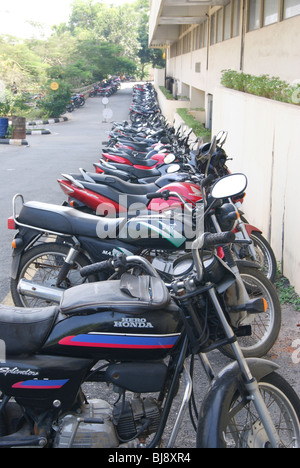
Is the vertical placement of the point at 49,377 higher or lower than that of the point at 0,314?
lower

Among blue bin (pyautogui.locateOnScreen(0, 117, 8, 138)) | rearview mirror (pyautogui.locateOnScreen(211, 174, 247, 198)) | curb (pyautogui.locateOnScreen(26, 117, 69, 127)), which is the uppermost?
rearview mirror (pyautogui.locateOnScreen(211, 174, 247, 198))

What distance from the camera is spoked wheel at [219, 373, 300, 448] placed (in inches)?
91.0

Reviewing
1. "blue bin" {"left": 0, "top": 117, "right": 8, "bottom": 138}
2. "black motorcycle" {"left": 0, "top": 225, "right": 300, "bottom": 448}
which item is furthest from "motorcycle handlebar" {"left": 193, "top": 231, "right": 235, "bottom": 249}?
"blue bin" {"left": 0, "top": 117, "right": 8, "bottom": 138}

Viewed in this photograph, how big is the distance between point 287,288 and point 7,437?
3.34 metres

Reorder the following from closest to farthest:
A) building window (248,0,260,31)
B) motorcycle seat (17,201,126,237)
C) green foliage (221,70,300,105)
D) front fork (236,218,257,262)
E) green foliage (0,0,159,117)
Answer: motorcycle seat (17,201,126,237) → front fork (236,218,257,262) → green foliage (221,70,300,105) → building window (248,0,260,31) → green foliage (0,0,159,117)

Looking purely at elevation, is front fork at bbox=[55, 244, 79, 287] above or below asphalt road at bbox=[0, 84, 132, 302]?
above

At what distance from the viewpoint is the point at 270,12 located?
11.4 meters

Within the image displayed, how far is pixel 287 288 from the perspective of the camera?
204 inches

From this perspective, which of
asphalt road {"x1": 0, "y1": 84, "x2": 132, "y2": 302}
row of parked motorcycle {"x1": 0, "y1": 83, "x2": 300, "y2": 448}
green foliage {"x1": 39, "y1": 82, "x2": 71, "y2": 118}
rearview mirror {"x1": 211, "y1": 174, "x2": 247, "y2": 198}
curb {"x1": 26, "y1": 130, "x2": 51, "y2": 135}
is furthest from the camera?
green foliage {"x1": 39, "y1": 82, "x2": 71, "y2": 118}

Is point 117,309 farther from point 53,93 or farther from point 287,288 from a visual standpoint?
point 53,93

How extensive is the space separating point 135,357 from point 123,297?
0.26 m

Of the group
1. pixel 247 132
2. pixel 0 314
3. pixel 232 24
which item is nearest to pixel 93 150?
pixel 232 24

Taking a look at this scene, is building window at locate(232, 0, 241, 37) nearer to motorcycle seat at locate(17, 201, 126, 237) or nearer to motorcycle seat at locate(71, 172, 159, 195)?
A: motorcycle seat at locate(71, 172, 159, 195)

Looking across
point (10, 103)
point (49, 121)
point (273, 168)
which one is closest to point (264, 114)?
point (273, 168)
